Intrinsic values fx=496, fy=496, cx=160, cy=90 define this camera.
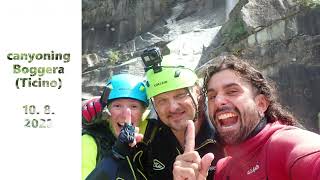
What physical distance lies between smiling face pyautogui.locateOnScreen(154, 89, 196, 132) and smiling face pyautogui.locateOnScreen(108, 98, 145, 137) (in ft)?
0.47

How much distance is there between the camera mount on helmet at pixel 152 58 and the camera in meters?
2.38

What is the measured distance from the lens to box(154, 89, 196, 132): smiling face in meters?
2.29

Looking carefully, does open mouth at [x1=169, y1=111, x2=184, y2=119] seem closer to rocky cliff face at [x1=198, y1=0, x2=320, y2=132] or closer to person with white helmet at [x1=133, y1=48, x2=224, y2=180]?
person with white helmet at [x1=133, y1=48, x2=224, y2=180]

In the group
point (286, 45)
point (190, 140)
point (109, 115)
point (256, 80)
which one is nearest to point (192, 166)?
point (190, 140)

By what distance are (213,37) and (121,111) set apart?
13.4 meters

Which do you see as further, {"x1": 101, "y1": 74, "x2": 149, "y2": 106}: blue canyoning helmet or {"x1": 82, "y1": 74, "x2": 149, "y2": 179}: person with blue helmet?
{"x1": 101, "y1": 74, "x2": 149, "y2": 106}: blue canyoning helmet

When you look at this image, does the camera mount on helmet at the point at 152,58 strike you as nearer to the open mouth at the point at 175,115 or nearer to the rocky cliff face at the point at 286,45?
the open mouth at the point at 175,115

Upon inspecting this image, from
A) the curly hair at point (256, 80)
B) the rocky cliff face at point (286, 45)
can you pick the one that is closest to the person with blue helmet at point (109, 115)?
the curly hair at point (256, 80)

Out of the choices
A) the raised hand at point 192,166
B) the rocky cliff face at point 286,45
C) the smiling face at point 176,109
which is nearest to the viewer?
the raised hand at point 192,166

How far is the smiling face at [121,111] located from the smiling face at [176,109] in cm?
14

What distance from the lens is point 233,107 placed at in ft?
6.11

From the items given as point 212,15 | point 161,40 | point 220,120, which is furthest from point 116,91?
point 212,15

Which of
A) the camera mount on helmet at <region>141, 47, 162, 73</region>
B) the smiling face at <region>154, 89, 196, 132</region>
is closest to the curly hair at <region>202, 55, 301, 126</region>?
the smiling face at <region>154, 89, 196, 132</region>

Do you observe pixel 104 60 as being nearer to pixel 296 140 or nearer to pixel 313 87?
pixel 313 87
